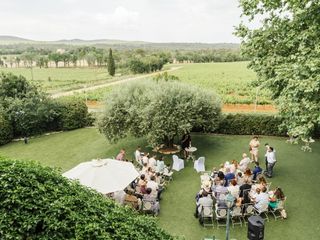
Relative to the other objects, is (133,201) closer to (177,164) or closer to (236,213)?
(236,213)

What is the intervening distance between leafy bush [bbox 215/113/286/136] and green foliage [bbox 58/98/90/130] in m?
11.1

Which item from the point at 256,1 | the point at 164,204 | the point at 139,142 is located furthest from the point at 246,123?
the point at 164,204

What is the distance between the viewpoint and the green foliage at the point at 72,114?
86.3 feet

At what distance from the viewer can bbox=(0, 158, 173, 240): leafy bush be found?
5.74m

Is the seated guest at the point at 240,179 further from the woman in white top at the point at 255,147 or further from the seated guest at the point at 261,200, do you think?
the woman in white top at the point at 255,147

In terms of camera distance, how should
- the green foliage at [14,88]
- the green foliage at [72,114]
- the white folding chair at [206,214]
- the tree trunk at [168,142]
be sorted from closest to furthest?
the white folding chair at [206,214] < the tree trunk at [168,142] < the green foliage at [14,88] < the green foliage at [72,114]

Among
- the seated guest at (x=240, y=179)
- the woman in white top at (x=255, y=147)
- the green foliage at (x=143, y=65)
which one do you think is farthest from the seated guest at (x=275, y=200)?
the green foliage at (x=143, y=65)

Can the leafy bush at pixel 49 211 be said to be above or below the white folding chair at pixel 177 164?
above

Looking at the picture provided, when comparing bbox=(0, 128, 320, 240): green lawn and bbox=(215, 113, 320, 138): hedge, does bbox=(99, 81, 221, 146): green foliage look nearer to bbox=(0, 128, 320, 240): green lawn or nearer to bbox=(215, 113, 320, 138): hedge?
bbox=(0, 128, 320, 240): green lawn

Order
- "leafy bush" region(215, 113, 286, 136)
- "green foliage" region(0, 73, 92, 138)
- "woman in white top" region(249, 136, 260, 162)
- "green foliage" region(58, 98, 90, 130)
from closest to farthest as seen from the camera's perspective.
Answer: "woman in white top" region(249, 136, 260, 162) → "leafy bush" region(215, 113, 286, 136) → "green foliage" region(0, 73, 92, 138) → "green foliage" region(58, 98, 90, 130)

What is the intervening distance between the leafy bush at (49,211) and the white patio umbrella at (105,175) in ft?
17.4

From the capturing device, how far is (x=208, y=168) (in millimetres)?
Result: 17594

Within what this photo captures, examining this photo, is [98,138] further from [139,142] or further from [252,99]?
[252,99]

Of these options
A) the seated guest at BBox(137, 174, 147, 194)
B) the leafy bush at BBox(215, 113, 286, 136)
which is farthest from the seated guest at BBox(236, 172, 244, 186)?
the leafy bush at BBox(215, 113, 286, 136)
